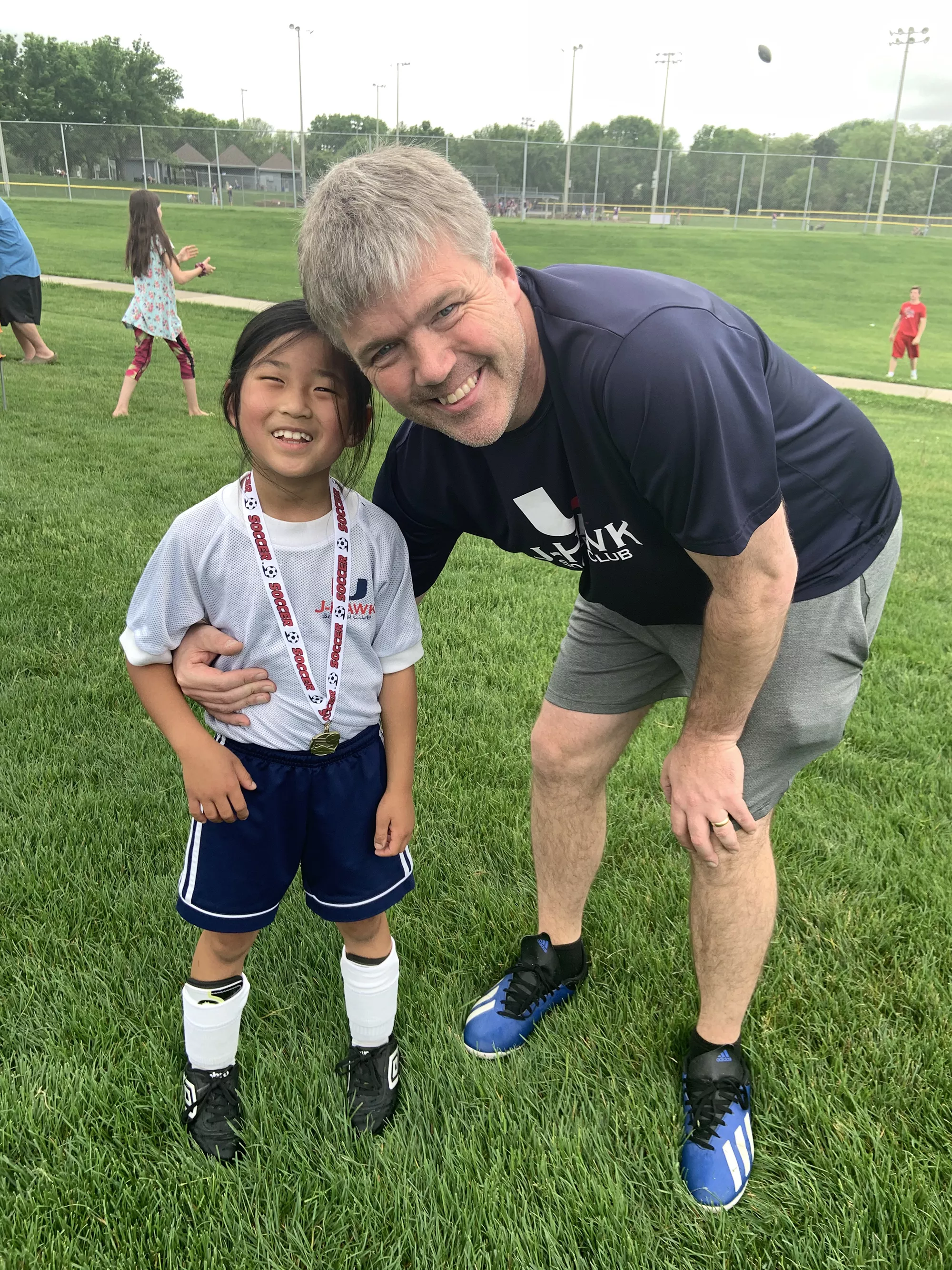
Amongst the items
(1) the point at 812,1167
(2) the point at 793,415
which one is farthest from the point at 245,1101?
(2) the point at 793,415

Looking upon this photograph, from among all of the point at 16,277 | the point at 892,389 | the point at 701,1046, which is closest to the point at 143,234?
the point at 16,277

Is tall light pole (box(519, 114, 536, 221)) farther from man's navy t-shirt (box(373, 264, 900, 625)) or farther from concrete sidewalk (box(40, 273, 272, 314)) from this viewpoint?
man's navy t-shirt (box(373, 264, 900, 625))

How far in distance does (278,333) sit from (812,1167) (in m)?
1.94

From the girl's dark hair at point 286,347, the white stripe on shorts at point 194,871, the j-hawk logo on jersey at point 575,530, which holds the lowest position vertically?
the white stripe on shorts at point 194,871

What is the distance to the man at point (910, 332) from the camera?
1597 cm

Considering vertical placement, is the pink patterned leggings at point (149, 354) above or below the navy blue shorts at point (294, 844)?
above

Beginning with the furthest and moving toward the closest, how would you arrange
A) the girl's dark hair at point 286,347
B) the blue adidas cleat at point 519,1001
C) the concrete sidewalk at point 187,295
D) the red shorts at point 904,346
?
the red shorts at point 904,346, the concrete sidewalk at point 187,295, the blue adidas cleat at point 519,1001, the girl's dark hair at point 286,347

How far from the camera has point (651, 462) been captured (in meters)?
1.47

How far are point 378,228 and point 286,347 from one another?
0.30m

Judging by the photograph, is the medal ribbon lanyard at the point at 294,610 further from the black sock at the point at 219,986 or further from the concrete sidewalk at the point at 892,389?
the concrete sidewalk at the point at 892,389

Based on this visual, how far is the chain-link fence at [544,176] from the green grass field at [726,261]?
285cm

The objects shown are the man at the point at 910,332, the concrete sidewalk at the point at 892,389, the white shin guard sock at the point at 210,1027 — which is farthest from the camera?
the man at the point at 910,332

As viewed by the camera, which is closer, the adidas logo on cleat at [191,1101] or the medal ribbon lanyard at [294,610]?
the medal ribbon lanyard at [294,610]

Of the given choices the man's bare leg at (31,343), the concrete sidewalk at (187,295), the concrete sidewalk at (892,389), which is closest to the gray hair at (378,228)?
the man's bare leg at (31,343)
